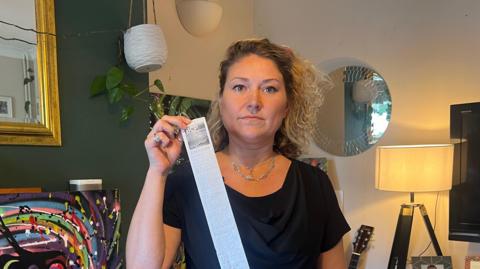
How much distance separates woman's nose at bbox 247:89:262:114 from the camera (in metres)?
0.95

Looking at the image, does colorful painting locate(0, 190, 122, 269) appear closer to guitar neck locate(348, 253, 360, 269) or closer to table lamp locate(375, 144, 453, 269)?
table lamp locate(375, 144, 453, 269)

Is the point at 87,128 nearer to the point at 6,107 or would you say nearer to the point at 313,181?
the point at 6,107

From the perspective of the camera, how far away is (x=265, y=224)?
0.96m

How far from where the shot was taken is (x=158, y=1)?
230cm

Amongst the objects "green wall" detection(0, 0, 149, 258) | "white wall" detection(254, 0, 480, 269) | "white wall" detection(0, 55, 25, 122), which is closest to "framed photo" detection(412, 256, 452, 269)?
"white wall" detection(254, 0, 480, 269)

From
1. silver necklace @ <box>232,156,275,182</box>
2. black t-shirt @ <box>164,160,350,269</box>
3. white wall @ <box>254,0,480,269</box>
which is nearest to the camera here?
black t-shirt @ <box>164,160,350,269</box>

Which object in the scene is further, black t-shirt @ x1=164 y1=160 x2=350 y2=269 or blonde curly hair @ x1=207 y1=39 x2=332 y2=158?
blonde curly hair @ x1=207 y1=39 x2=332 y2=158

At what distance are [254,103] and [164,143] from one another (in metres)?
0.23

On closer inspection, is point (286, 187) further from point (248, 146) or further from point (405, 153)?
point (405, 153)

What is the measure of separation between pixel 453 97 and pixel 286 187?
1607mm

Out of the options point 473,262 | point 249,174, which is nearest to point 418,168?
point 473,262

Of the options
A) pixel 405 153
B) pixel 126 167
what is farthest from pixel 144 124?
pixel 405 153

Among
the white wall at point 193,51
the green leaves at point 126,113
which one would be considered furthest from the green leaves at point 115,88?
the white wall at point 193,51

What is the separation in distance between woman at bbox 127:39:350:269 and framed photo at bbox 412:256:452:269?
1273 millimetres
